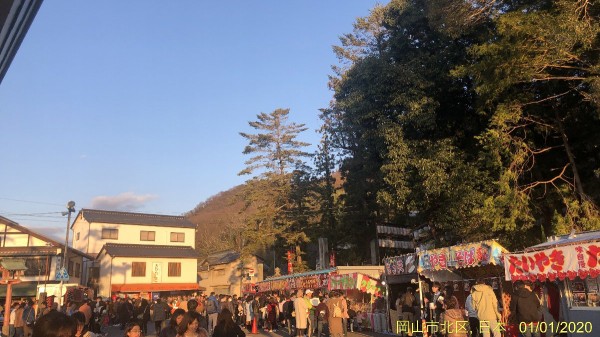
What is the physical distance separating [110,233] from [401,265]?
35.2 m

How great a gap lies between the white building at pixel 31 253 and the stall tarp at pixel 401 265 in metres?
27.9

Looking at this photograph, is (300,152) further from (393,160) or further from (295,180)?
(393,160)

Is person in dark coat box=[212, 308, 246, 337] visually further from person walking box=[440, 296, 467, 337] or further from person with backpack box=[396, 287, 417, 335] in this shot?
person with backpack box=[396, 287, 417, 335]

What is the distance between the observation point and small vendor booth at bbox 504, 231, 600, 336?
9.79m

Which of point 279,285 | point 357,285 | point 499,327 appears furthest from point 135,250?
point 499,327

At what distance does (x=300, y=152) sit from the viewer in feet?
133

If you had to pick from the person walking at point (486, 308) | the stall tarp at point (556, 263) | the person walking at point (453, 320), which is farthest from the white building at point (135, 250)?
the person walking at point (453, 320)

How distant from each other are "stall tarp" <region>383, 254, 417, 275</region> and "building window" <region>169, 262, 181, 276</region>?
29.7 metres

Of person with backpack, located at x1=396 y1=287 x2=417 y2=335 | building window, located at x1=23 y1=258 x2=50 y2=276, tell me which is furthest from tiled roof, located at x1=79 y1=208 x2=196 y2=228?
person with backpack, located at x1=396 y1=287 x2=417 y2=335

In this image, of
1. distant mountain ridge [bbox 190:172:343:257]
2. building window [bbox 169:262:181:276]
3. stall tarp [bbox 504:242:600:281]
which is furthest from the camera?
distant mountain ridge [bbox 190:172:343:257]

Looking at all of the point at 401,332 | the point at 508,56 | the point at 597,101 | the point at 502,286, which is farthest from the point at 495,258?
the point at 508,56

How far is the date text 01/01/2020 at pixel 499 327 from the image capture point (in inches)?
326

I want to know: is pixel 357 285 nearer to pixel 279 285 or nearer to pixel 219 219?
pixel 279 285

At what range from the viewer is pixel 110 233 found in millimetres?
42656
